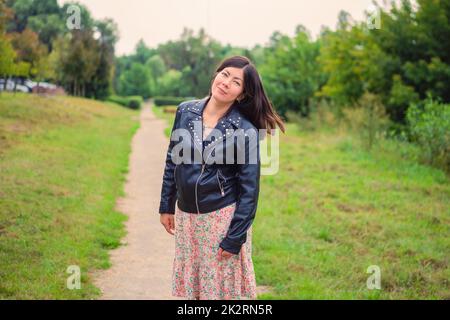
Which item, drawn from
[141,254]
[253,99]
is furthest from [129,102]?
[253,99]

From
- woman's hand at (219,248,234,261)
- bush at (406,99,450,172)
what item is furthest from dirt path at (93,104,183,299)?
bush at (406,99,450,172)

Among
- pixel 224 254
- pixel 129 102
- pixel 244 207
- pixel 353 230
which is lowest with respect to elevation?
pixel 353 230

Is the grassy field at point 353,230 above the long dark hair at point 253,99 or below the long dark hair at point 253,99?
below

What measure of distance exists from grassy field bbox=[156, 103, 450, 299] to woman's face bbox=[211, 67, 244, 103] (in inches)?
92.1

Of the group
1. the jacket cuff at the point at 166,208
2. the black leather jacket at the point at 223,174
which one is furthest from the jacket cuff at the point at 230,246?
the jacket cuff at the point at 166,208

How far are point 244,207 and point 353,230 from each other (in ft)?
13.9

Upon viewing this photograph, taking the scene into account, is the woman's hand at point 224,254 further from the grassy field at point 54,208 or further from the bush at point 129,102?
the bush at point 129,102

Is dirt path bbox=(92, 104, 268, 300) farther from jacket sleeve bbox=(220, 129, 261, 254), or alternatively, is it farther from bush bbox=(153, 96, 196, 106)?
bush bbox=(153, 96, 196, 106)

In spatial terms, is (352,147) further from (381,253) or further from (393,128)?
(381,253)

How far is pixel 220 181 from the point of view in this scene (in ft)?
9.38

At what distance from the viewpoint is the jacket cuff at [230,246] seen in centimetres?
282

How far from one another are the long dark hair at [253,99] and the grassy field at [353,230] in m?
2.12

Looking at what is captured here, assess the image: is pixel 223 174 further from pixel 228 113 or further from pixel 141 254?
pixel 141 254

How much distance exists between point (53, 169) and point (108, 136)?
23.7 ft
